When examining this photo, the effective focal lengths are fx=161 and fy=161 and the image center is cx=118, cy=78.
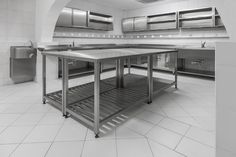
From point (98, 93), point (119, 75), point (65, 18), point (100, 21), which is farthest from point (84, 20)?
point (98, 93)

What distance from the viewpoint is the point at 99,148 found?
148 centimetres

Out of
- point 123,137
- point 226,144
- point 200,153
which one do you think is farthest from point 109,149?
point 226,144

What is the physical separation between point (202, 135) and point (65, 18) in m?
4.35

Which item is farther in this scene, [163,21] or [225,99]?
[163,21]

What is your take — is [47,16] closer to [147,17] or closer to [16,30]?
[16,30]

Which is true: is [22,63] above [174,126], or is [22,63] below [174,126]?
above

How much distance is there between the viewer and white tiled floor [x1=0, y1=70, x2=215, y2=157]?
56.5 inches

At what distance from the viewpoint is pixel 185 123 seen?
198 cm

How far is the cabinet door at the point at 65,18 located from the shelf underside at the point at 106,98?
7.86 feet

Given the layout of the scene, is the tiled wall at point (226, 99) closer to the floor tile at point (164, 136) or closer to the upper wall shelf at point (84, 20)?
the floor tile at point (164, 136)

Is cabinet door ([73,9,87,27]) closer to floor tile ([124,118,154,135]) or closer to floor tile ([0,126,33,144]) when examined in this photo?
floor tile ([0,126,33,144])

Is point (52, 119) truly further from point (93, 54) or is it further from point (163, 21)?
point (163, 21)

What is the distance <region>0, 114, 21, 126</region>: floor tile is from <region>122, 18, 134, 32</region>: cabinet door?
5.15 metres

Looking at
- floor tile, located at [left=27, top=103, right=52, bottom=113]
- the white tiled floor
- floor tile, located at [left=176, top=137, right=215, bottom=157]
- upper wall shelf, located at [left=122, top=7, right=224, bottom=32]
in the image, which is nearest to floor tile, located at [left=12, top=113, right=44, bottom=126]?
the white tiled floor
